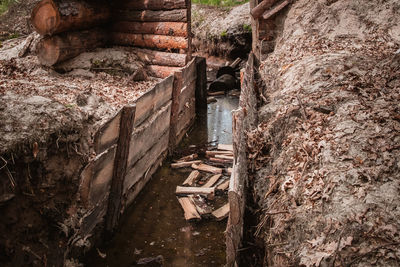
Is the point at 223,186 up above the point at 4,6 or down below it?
below

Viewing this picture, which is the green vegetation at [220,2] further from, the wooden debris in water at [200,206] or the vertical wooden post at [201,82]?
the wooden debris in water at [200,206]

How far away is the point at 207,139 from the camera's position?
7871mm

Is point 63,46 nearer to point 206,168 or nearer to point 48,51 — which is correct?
point 48,51

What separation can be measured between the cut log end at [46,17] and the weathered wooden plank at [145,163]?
3052mm

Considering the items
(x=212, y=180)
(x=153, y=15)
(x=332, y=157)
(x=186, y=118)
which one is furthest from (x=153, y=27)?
(x=332, y=157)

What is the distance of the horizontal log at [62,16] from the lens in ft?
20.2

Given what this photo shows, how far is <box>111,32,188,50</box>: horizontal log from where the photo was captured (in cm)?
775

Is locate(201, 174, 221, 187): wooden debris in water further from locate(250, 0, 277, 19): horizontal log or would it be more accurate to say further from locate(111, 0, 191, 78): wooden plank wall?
locate(250, 0, 277, 19): horizontal log

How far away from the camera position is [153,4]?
798 centimetres

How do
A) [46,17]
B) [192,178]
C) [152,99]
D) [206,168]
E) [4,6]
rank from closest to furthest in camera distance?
[152,99] → [192,178] → [46,17] → [206,168] → [4,6]

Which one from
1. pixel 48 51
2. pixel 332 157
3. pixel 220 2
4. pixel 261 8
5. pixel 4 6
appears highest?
pixel 220 2

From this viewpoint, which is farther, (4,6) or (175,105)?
(4,6)

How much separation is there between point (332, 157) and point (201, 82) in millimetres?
5817

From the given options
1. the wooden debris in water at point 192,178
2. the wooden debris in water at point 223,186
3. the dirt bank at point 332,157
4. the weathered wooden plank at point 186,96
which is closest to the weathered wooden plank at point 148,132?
the weathered wooden plank at point 186,96
